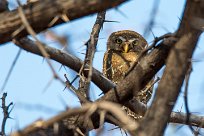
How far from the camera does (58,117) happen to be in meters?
2.72

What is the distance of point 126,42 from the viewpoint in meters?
8.64

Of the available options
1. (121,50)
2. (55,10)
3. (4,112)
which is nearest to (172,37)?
(55,10)

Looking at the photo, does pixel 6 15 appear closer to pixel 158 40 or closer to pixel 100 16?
pixel 158 40

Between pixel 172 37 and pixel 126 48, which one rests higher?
pixel 172 37

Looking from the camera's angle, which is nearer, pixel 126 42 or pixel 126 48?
pixel 126 48

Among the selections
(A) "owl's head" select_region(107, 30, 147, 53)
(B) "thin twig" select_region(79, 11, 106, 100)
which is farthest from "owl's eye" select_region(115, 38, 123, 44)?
(B) "thin twig" select_region(79, 11, 106, 100)

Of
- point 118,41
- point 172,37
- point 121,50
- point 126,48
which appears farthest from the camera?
point 118,41

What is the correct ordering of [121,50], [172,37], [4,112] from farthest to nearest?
[121,50] < [4,112] < [172,37]

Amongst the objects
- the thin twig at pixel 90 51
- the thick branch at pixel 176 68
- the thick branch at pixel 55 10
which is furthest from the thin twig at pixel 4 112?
the thick branch at pixel 176 68

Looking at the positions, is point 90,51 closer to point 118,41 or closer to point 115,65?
point 115,65

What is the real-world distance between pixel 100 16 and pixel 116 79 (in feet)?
7.01

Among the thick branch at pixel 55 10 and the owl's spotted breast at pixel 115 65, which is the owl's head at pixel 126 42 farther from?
the thick branch at pixel 55 10

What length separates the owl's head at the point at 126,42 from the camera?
8.55 meters

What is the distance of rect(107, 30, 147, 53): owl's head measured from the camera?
337 inches
